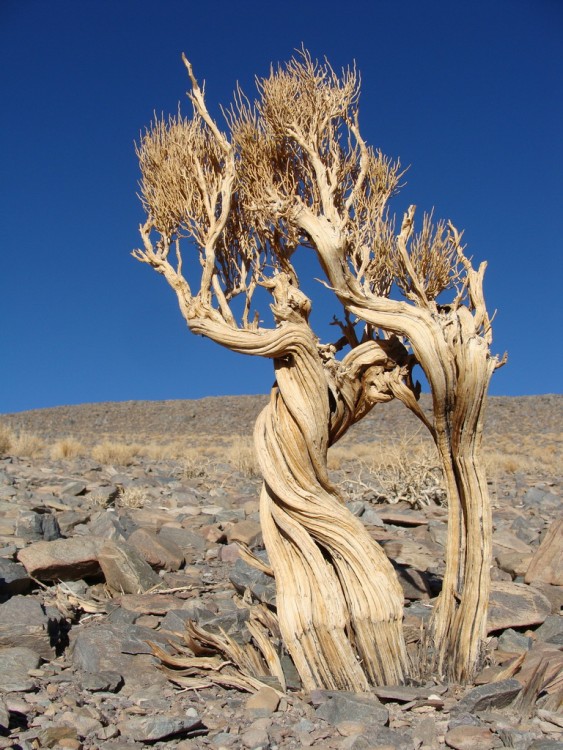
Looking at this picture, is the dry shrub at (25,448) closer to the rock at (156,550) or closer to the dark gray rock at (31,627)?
the rock at (156,550)

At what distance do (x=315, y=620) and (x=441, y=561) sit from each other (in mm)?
4198

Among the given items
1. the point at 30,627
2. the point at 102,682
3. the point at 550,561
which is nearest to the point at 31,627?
the point at 30,627

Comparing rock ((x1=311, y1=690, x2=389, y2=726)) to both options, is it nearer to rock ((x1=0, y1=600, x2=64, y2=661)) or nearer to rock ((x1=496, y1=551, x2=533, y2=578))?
rock ((x1=0, y1=600, x2=64, y2=661))

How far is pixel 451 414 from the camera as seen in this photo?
534cm

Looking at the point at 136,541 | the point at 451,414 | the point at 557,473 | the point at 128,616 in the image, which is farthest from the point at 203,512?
the point at 557,473

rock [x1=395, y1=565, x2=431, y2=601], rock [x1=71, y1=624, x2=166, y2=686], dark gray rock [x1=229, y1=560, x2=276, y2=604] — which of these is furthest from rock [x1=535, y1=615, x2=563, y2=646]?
rock [x1=71, y1=624, x2=166, y2=686]

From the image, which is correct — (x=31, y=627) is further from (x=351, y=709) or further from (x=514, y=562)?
(x=514, y=562)

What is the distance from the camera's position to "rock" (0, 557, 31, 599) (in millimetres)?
6734

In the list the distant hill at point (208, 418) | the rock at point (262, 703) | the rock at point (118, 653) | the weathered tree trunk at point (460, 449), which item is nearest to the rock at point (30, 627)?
the rock at point (118, 653)

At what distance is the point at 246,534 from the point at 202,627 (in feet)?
11.6

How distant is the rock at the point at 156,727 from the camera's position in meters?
4.21

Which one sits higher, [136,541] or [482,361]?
[482,361]

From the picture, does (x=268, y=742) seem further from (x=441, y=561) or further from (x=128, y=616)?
(x=441, y=561)

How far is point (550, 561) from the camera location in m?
7.95
